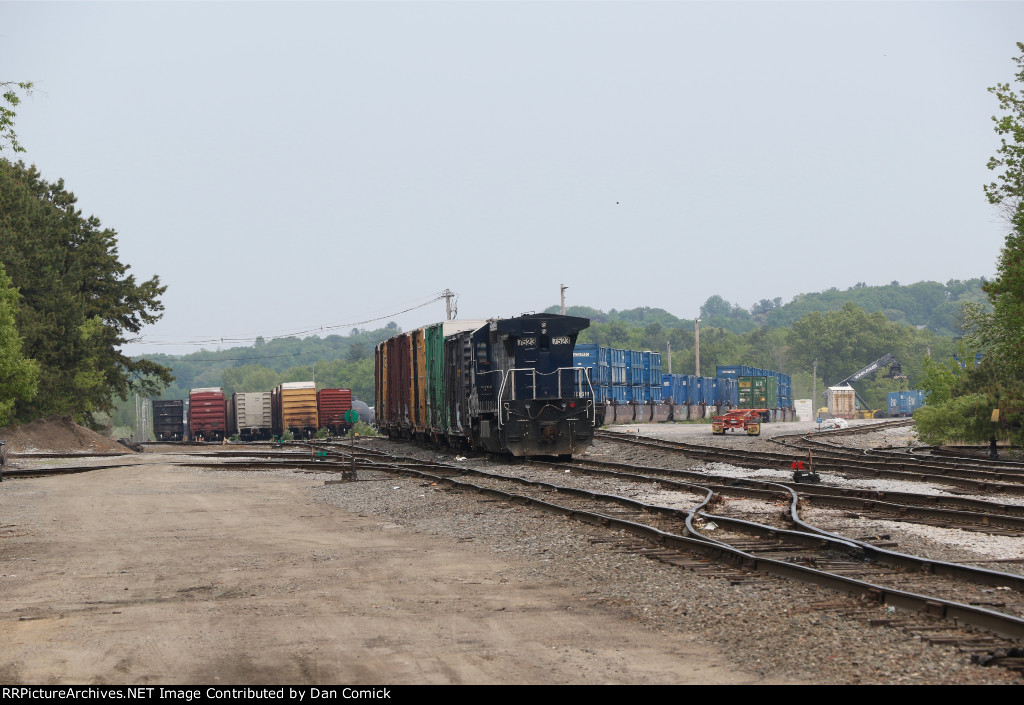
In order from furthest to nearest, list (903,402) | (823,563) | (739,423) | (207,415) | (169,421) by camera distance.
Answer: (903,402), (169,421), (207,415), (739,423), (823,563)

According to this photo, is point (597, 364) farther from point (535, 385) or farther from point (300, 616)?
point (300, 616)

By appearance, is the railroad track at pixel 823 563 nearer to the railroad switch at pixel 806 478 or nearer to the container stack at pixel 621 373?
the railroad switch at pixel 806 478

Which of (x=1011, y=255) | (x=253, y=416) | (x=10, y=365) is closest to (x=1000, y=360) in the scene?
(x=1011, y=255)

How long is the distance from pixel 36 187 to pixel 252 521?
43495 mm

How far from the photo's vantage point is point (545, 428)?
24.5 meters

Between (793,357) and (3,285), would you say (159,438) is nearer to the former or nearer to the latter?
(3,285)

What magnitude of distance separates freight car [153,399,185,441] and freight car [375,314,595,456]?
158 feet

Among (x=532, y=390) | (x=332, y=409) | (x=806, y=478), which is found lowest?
(x=806, y=478)

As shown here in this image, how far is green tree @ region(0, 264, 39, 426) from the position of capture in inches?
1422

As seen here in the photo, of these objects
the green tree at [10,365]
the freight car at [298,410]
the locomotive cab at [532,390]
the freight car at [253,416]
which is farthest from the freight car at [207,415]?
the locomotive cab at [532,390]

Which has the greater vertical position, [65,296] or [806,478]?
[65,296]

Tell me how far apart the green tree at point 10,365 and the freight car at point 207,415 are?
25.4m

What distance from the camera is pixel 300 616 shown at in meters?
7.83

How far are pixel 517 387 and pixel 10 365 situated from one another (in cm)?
2152
